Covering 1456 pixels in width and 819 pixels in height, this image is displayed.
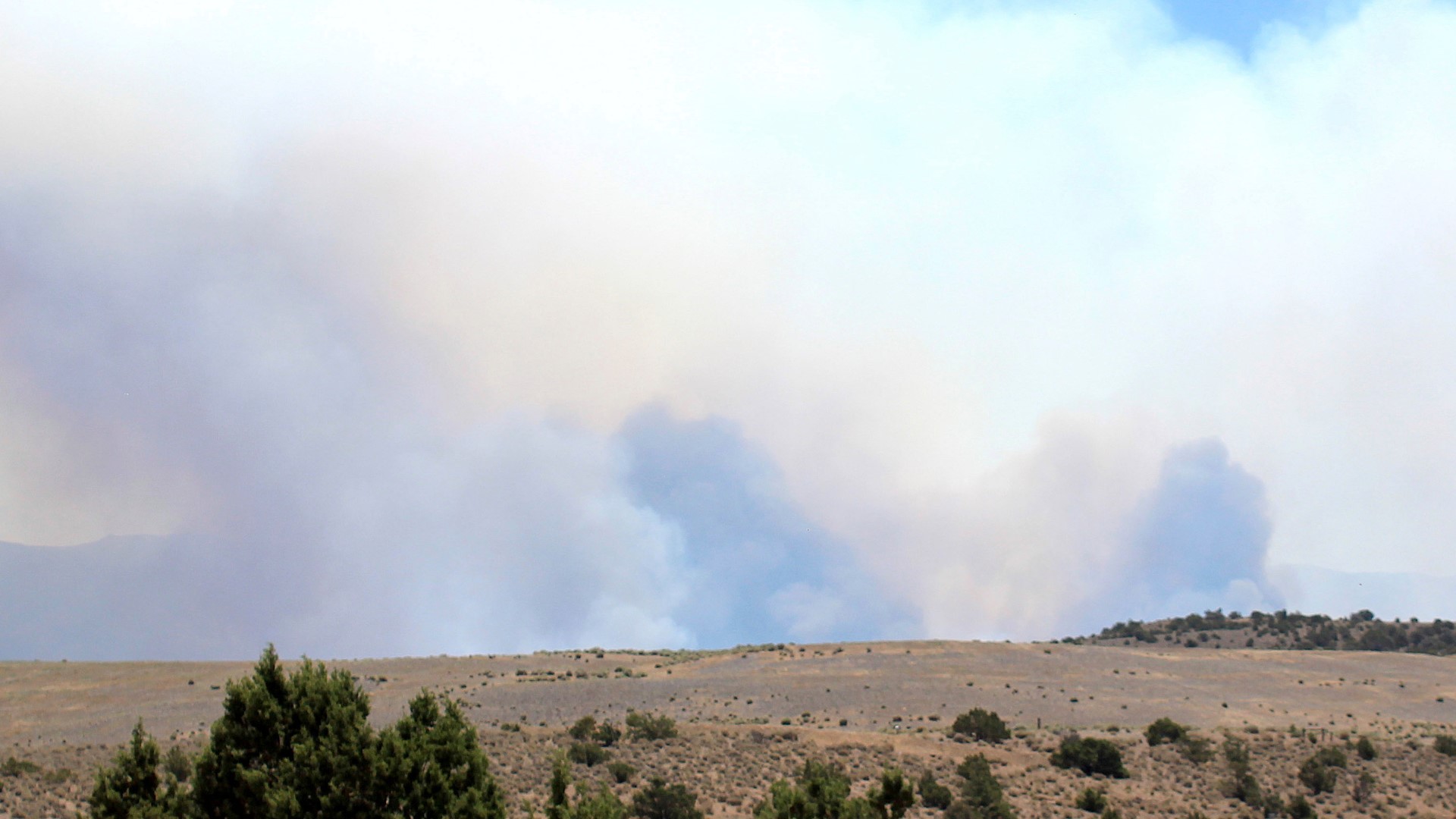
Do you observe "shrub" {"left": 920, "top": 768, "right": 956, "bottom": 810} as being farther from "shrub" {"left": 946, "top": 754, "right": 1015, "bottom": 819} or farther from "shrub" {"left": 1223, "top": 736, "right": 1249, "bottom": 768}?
"shrub" {"left": 1223, "top": 736, "right": 1249, "bottom": 768}

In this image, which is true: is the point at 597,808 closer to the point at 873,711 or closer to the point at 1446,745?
the point at 873,711

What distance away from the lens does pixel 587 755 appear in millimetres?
59031

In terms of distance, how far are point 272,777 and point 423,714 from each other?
12.7 feet

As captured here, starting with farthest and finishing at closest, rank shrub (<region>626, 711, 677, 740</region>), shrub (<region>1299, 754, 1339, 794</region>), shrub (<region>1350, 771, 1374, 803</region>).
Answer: shrub (<region>626, 711, 677, 740</region>)
shrub (<region>1299, 754, 1339, 794</region>)
shrub (<region>1350, 771, 1374, 803</region>)

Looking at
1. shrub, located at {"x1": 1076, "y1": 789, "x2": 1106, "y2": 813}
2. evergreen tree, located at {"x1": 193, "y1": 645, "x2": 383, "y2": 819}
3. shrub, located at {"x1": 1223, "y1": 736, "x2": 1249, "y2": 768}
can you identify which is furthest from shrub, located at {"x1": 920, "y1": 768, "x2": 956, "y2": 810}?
evergreen tree, located at {"x1": 193, "y1": 645, "x2": 383, "y2": 819}

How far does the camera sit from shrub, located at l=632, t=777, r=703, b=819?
49531mm

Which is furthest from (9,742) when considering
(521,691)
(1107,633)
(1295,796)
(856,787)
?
(1107,633)

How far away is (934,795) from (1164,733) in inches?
881

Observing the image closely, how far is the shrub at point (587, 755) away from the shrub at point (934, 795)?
16.4m

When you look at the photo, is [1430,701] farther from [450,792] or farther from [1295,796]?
[450,792]

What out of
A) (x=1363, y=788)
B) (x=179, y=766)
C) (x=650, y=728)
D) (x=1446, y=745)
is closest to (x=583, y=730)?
(x=650, y=728)

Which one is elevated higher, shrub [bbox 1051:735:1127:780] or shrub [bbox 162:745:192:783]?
shrub [bbox 1051:735:1127:780]

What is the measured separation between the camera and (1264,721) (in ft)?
270

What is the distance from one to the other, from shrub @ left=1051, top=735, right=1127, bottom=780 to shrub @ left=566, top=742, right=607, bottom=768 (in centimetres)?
2560
